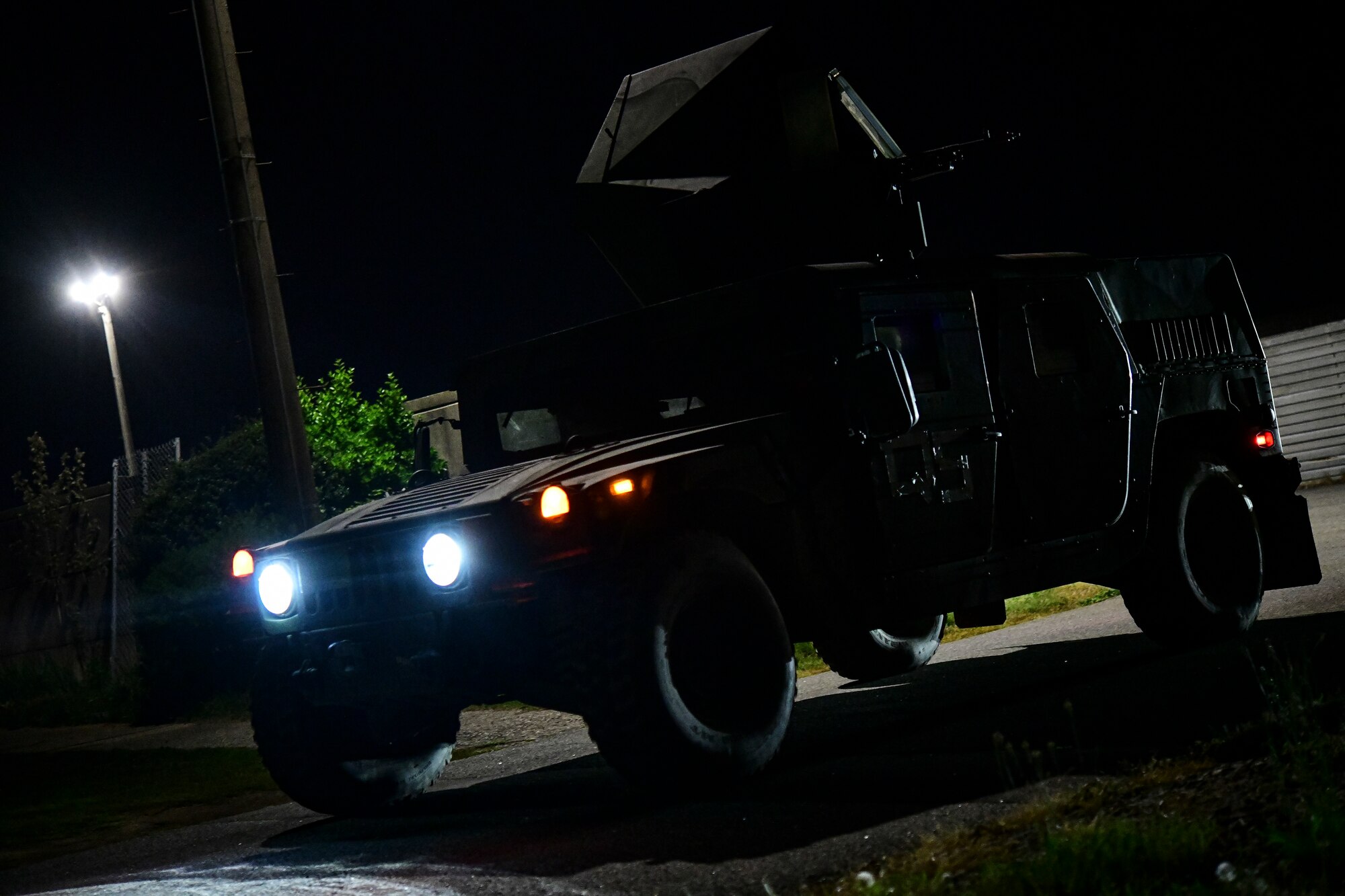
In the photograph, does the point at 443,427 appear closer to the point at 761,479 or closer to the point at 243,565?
the point at 243,565

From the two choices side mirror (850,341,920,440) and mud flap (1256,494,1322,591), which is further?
mud flap (1256,494,1322,591)

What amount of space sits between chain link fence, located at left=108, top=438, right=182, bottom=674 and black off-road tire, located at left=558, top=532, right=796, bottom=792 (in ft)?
39.6

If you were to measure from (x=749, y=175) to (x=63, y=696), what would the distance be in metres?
11.6

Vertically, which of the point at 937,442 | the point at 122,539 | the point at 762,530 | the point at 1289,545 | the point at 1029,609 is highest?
the point at 122,539

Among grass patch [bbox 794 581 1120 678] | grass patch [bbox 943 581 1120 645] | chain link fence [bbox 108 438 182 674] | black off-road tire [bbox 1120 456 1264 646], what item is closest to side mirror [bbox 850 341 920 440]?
black off-road tire [bbox 1120 456 1264 646]

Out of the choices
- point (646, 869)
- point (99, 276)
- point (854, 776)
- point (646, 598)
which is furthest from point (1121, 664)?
point (99, 276)

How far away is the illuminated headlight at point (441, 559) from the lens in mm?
5539

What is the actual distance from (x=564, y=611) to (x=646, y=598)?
0.31 meters

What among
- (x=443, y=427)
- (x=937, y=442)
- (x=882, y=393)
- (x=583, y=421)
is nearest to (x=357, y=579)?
(x=583, y=421)

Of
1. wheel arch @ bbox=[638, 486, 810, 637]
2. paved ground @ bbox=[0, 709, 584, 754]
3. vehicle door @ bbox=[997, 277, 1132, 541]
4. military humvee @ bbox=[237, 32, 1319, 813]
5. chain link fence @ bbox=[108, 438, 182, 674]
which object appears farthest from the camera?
chain link fence @ bbox=[108, 438, 182, 674]

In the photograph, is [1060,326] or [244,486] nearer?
[1060,326]

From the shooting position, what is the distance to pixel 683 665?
575cm

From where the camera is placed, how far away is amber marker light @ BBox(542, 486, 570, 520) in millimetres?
5406

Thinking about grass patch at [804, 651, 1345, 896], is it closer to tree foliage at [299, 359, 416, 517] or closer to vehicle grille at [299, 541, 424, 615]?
vehicle grille at [299, 541, 424, 615]
